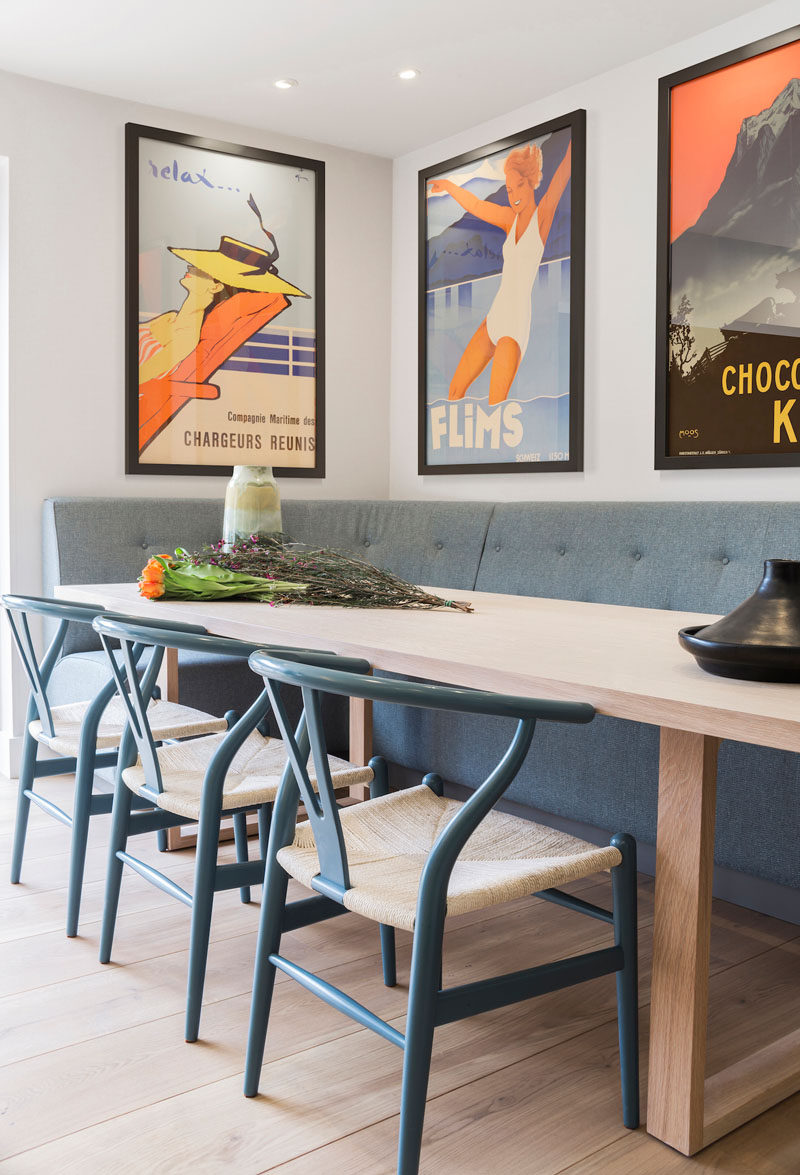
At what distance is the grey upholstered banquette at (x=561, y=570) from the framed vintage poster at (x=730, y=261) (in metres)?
0.30

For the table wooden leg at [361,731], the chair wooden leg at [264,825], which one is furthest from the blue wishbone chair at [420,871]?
the table wooden leg at [361,731]

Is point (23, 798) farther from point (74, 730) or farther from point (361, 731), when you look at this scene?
point (361, 731)

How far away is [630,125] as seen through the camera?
3.31 meters

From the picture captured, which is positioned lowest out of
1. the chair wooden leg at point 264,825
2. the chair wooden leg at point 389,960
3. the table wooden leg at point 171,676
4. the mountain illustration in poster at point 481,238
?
the chair wooden leg at point 389,960

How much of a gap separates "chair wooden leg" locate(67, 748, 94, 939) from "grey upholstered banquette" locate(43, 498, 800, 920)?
0.92 meters

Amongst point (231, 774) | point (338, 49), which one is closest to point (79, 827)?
point (231, 774)

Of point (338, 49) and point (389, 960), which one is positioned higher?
point (338, 49)

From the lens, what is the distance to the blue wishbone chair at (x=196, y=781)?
5.42ft

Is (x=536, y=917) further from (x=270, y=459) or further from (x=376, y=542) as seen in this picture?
(x=270, y=459)

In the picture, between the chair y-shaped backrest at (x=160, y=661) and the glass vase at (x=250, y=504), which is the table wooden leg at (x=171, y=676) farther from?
the chair y-shaped backrest at (x=160, y=661)

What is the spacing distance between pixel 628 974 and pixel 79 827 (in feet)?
3.92

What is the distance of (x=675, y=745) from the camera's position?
1.40m

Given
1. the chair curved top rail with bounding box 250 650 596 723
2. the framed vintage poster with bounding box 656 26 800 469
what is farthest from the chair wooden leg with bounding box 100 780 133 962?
the framed vintage poster with bounding box 656 26 800 469

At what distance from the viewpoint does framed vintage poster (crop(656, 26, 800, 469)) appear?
2.83 meters
